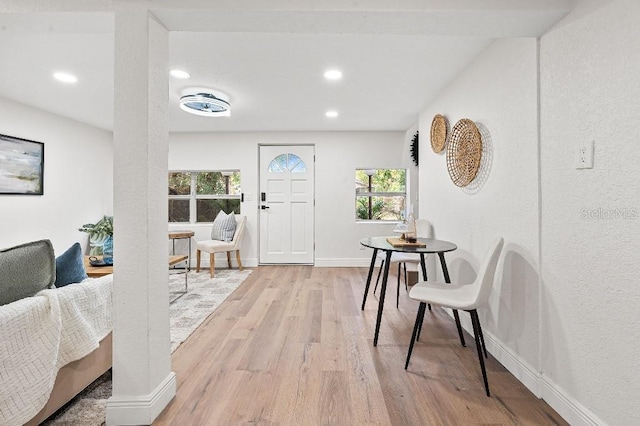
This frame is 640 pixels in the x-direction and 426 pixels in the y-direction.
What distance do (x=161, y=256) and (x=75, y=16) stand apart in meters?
1.25

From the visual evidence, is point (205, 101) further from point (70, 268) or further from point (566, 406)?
point (566, 406)

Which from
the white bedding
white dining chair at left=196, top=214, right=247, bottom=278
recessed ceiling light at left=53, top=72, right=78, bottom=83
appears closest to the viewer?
the white bedding

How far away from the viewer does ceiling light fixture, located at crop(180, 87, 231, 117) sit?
10.7 feet

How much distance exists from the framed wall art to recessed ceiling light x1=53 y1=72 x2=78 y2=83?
1.33 m

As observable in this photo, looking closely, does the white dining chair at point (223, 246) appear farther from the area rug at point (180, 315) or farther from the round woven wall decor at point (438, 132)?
the round woven wall decor at point (438, 132)

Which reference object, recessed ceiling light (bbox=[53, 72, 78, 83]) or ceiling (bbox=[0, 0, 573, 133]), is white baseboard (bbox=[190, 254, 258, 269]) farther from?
recessed ceiling light (bbox=[53, 72, 78, 83])

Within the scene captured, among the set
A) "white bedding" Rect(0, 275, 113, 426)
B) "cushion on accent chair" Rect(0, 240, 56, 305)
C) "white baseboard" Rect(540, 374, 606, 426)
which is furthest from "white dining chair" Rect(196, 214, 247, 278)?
"white baseboard" Rect(540, 374, 606, 426)

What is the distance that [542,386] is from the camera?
1692 millimetres

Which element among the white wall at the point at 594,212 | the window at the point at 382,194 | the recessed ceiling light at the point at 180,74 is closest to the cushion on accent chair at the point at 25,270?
the recessed ceiling light at the point at 180,74

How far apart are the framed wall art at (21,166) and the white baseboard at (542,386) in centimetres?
512

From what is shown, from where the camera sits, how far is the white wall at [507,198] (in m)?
1.80

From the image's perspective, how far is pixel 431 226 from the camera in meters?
3.47

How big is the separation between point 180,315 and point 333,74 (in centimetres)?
260

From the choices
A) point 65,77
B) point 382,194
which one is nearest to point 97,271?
point 65,77
